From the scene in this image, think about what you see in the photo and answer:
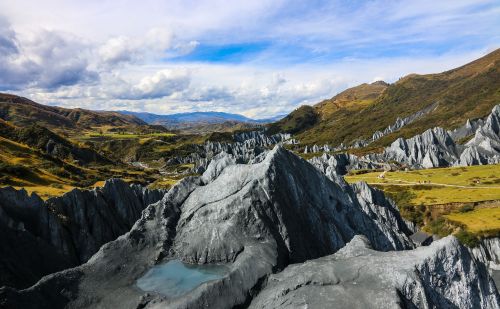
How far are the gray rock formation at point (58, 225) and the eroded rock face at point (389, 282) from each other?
60.1 feet

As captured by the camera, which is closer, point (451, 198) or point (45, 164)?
point (451, 198)

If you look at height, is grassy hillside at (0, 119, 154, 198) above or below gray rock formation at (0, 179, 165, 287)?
above

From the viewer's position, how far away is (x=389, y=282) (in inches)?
697

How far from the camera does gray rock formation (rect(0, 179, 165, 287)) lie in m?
27.8

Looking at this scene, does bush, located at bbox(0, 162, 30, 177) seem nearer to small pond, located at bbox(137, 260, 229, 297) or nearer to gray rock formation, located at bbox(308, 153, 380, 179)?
small pond, located at bbox(137, 260, 229, 297)

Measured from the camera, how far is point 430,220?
87.3 metres

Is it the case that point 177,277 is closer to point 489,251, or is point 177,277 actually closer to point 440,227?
point 489,251

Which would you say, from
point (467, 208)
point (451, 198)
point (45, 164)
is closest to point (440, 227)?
point (467, 208)

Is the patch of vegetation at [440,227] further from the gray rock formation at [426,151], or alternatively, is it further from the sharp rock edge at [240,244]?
the gray rock formation at [426,151]

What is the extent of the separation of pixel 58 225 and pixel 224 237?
22.0 metres

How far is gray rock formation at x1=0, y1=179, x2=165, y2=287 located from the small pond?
9.51 metres

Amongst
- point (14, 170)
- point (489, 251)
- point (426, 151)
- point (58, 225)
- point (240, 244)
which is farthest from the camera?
point (426, 151)

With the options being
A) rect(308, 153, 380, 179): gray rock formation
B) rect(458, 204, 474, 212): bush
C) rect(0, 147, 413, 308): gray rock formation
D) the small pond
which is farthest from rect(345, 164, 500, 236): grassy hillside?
the small pond

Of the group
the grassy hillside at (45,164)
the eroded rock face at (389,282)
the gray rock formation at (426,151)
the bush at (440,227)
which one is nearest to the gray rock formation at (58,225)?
the eroded rock face at (389,282)
